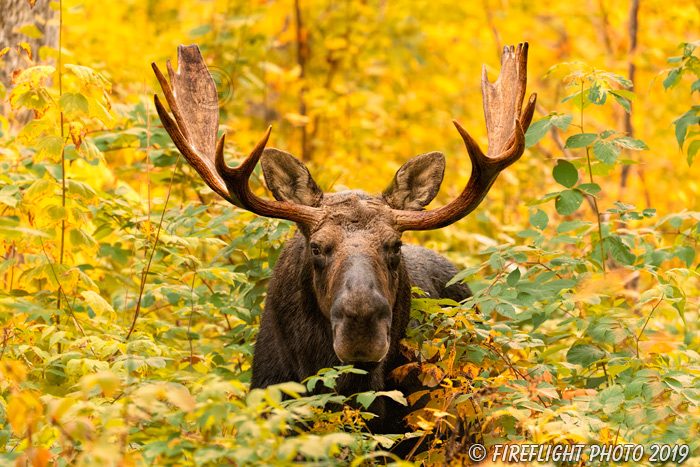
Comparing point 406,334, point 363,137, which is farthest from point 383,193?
point 363,137

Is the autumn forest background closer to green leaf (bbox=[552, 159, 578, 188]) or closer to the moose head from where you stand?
green leaf (bbox=[552, 159, 578, 188])

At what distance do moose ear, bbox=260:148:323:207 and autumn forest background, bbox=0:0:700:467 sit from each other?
0.60 m

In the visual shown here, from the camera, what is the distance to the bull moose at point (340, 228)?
386 centimetres

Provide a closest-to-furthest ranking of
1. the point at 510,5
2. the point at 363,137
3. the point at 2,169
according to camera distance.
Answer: the point at 2,169, the point at 363,137, the point at 510,5

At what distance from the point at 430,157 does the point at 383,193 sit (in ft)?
1.23

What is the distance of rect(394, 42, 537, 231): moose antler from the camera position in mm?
4285

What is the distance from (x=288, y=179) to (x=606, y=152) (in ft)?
6.35

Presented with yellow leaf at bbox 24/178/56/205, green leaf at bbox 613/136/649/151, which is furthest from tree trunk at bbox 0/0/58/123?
green leaf at bbox 613/136/649/151

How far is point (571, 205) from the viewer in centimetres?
473

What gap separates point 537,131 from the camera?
182 inches

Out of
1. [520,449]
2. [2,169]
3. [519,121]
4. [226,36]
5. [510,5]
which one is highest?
[510,5]

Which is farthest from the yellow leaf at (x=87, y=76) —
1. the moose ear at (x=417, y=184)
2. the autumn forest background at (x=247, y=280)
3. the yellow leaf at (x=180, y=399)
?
the yellow leaf at (x=180, y=399)

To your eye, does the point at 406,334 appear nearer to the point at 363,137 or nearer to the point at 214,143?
the point at 214,143

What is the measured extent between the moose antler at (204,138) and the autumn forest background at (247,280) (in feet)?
1.31
